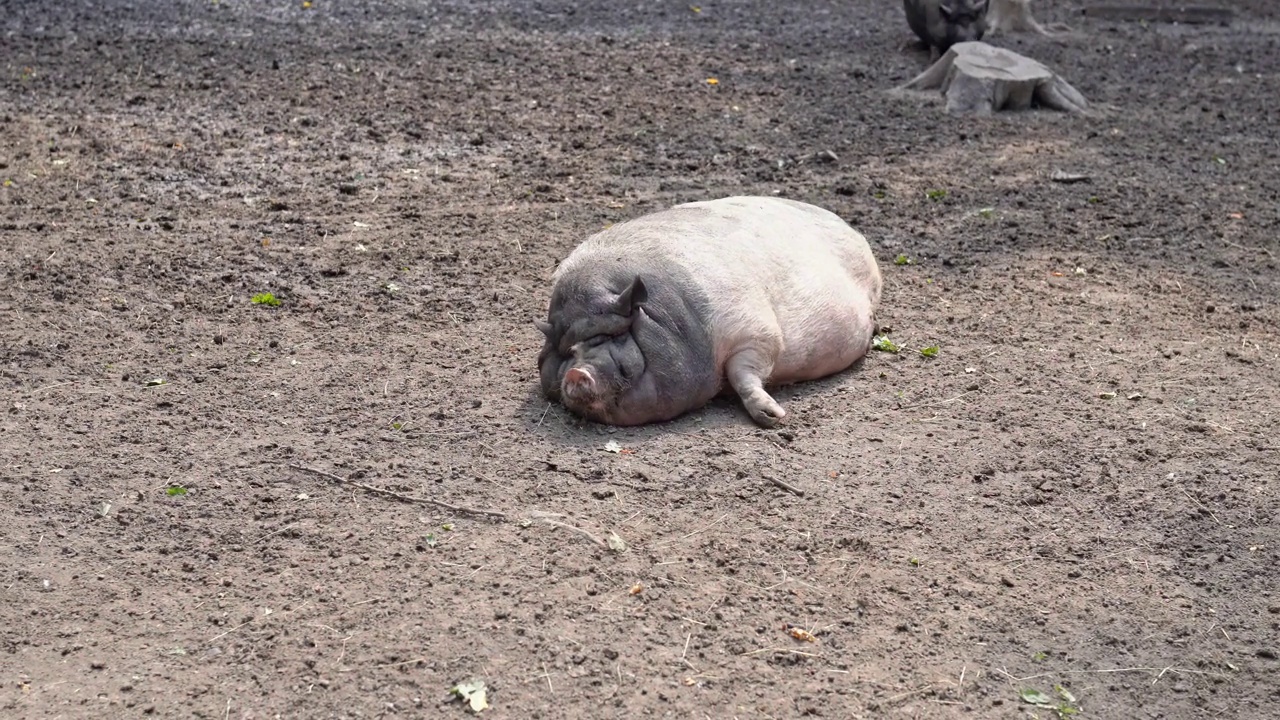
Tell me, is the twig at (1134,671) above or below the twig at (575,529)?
below

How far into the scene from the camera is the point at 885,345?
6.73m

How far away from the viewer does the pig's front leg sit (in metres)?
5.74

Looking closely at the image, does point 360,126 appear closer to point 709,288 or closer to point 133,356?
point 133,356

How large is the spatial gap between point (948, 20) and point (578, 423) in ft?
26.3

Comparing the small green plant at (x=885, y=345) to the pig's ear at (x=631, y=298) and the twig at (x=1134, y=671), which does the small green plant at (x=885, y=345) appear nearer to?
the pig's ear at (x=631, y=298)

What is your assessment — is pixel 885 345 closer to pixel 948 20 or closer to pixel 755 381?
pixel 755 381

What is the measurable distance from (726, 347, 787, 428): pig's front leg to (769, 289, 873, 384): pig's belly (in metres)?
0.16

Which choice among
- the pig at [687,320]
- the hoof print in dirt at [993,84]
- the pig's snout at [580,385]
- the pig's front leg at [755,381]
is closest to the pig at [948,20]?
the hoof print in dirt at [993,84]

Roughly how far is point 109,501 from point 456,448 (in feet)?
4.50

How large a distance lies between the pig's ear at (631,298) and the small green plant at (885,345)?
1.63 meters

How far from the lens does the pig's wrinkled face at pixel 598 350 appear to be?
5.56 meters

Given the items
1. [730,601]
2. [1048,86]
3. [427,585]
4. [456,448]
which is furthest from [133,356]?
[1048,86]

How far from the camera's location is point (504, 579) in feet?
15.1

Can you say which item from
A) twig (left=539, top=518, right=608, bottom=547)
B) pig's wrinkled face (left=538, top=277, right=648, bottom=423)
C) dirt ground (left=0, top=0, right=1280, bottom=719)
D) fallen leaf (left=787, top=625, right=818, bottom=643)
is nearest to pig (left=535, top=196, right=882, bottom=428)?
pig's wrinkled face (left=538, top=277, right=648, bottom=423)
